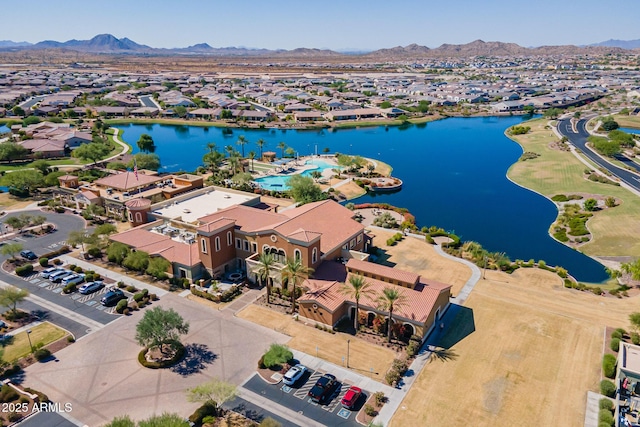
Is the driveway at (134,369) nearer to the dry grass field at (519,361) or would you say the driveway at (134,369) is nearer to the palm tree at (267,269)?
the palm tree at (267,269)

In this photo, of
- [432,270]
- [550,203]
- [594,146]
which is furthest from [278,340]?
[594,146]

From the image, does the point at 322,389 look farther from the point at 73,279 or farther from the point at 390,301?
the point at 73,279

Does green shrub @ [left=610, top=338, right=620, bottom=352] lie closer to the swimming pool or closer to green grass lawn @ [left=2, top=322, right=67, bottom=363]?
green grass lawn @ [left=2, top=322, right=67, bottom=363]

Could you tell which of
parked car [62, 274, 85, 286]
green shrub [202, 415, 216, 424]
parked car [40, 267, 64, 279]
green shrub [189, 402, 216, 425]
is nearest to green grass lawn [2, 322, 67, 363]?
parked car [62, 274, 85, 286]

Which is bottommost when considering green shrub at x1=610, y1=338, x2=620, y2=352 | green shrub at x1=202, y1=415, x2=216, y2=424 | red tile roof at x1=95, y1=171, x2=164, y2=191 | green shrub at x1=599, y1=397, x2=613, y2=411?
green shrub at x1=202, y1=415, x2=216, y2=424

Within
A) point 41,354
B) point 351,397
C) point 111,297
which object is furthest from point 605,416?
point 111,297

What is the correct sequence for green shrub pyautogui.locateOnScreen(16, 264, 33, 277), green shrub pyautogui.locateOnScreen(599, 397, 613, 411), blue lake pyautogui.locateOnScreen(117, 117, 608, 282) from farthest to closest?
blue lake pyautogui.locateOnScreen(117, 117, 608, 282), green shrub pyautogui.locateOnScreen(16, 264, 33, 277), green shrub pyautogui.locateOnScreen(599, 397, 613, 411)
